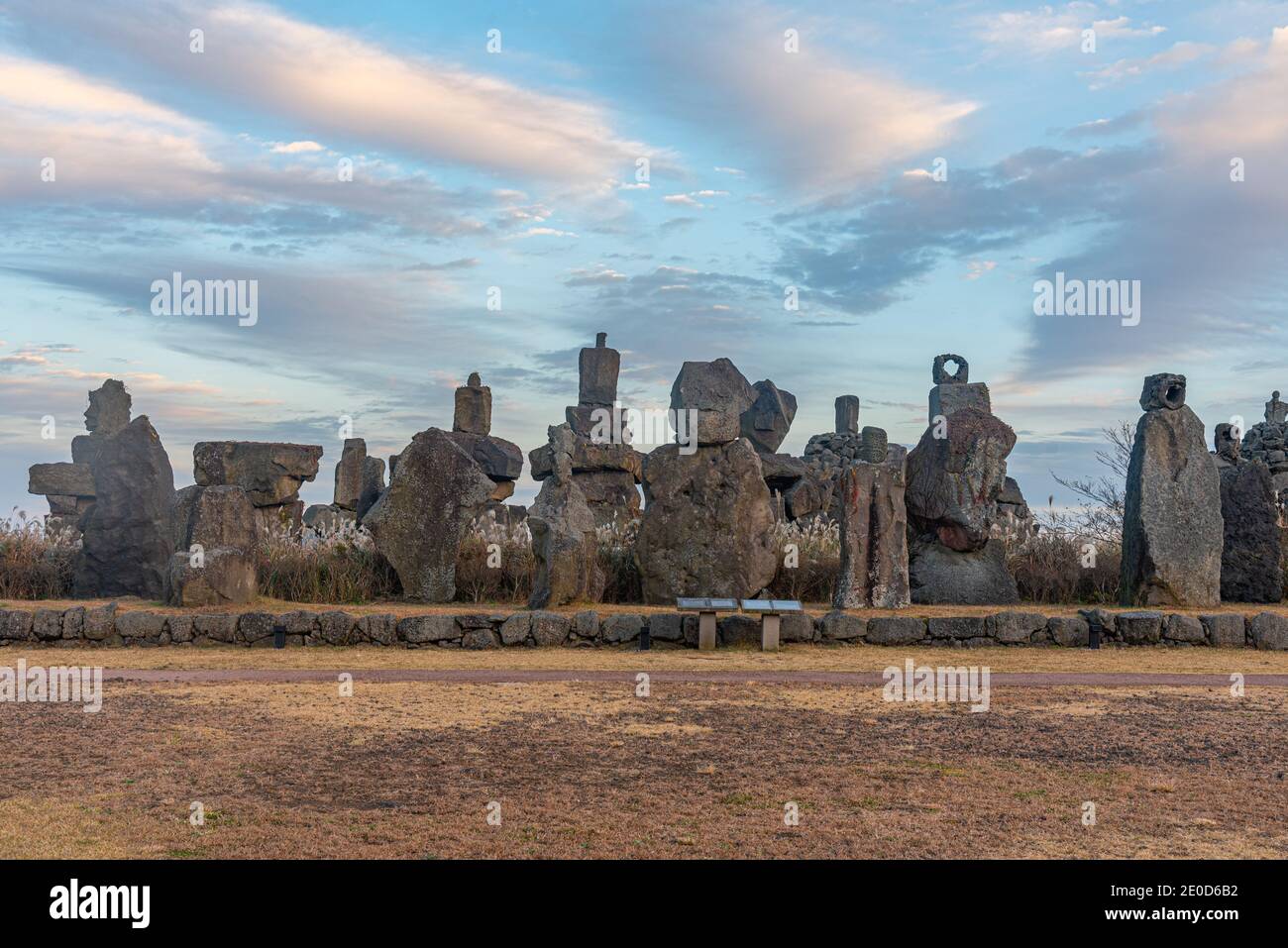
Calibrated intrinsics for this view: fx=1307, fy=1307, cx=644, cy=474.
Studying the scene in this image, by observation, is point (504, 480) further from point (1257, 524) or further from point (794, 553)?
point (1257, 524)

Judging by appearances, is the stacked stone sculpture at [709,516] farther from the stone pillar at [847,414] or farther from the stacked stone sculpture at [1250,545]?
the stone pillar at [847,414]

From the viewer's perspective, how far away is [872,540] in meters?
15.2

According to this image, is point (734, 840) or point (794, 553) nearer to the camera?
point (734, 840)

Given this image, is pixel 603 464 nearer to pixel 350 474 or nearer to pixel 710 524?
pixel 350 474

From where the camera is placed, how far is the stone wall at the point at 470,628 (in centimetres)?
1413

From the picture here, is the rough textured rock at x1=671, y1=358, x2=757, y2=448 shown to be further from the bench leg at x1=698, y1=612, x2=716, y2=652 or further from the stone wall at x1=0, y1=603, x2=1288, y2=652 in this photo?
the bench leg at x1=698, y1=612, x2=716, y2=652

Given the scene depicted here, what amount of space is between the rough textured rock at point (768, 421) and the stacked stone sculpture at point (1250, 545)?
45.8ft

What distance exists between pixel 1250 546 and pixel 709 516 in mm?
7154

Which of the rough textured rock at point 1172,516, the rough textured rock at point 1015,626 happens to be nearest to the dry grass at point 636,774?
the rough textured rock at point 1015,626

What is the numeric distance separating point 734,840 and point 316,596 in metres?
11.2

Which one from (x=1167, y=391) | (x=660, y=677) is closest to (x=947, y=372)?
(x=1167, y=391)

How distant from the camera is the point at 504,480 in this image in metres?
27.5
